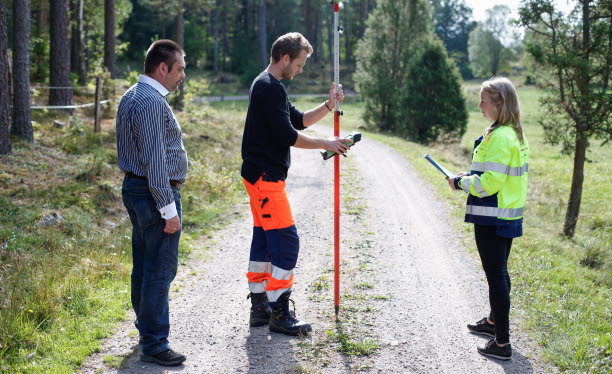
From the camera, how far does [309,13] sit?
5516 cm

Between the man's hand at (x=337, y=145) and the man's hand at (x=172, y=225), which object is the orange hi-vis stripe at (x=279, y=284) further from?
the man's hand at (x=337, y=145)

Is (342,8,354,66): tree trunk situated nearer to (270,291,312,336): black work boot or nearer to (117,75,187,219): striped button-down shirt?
(270,291,312,336): black work boot

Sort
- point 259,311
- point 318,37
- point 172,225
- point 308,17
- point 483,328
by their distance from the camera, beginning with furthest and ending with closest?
point 318,37 < point 308,17 < point 259,311 < point 483,328 < point 172,225

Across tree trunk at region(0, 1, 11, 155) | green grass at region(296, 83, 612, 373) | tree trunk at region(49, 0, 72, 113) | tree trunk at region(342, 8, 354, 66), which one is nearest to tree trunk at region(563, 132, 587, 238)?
green grass at region(296, 83, 612, 373)

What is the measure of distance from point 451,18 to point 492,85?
314ft

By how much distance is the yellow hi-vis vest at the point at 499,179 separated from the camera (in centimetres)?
404

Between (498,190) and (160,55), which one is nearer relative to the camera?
(160,55)

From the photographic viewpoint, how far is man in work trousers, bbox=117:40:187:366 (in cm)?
380

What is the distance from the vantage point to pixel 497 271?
4.23 metres

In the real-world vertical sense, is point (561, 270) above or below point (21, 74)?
below

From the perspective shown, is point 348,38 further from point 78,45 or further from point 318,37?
point 78,45

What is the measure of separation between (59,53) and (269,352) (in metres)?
13.9

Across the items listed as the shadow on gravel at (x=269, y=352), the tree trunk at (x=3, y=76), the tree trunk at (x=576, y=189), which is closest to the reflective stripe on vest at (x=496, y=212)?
the shadow on gravel at (x=269, y=352)

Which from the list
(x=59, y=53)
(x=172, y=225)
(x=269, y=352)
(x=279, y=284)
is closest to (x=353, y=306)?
(x=279, y=284)
